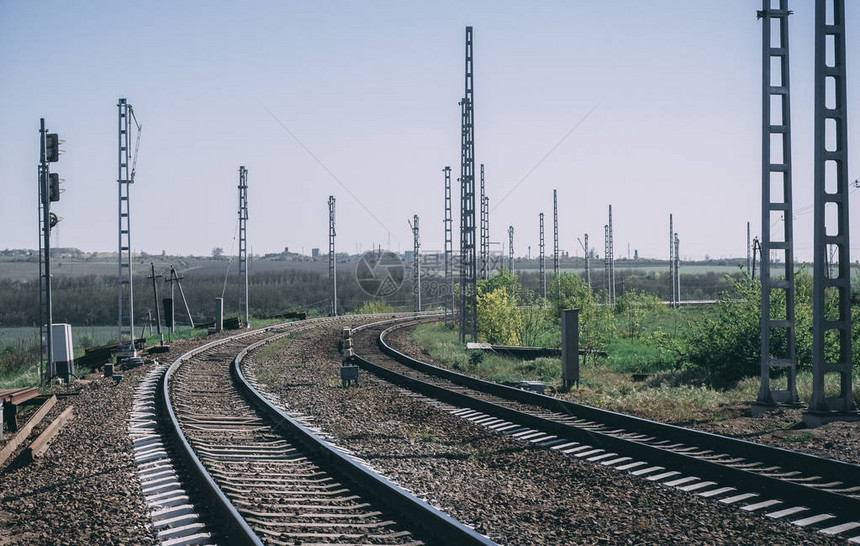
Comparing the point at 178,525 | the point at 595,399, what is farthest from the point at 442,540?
the point at 595,399

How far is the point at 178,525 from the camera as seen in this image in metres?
7.59

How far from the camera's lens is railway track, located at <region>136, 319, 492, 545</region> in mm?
7066

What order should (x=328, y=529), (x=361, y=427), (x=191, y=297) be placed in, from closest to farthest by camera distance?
1. (x=328, y=529)
2. (x=361, y=427)
3. (x=191, y=297)

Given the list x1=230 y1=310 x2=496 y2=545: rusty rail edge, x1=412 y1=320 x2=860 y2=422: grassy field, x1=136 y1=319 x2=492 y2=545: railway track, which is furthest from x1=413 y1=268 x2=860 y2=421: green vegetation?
x1=136 y1=319 x2=492 y2=545: railway track

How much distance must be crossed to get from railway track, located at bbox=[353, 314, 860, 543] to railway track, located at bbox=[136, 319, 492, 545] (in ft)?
10.5


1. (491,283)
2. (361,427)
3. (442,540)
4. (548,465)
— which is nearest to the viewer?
(442,540)

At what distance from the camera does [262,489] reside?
29.2ft

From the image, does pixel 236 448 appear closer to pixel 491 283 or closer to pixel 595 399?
pixel 595 399

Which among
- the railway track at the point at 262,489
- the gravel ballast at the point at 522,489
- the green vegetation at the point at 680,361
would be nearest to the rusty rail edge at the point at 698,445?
the gravel ballast at the point at 522,489

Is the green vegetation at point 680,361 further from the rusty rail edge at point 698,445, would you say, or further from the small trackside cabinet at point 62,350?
the small trackside cabinet at point 62,350

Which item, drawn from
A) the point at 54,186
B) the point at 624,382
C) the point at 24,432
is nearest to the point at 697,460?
the point at 24,432

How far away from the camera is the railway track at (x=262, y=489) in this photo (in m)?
7.07

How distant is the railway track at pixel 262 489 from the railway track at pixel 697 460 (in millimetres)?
3209

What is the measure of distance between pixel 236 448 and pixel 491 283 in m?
37.0
